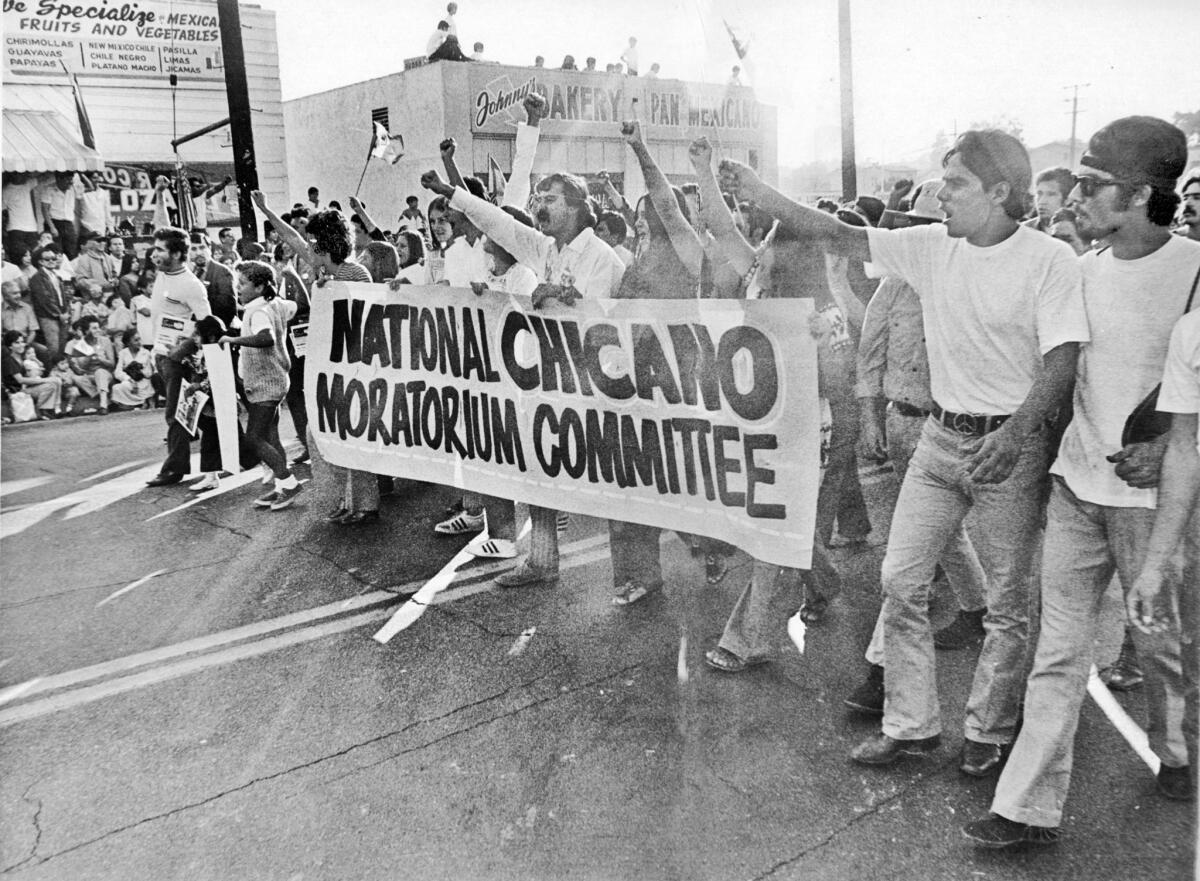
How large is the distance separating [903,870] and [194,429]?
21.1ft

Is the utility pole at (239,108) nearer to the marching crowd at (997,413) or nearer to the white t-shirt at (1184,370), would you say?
the marching crowd at (997,413)

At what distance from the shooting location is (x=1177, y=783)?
298 centimetres

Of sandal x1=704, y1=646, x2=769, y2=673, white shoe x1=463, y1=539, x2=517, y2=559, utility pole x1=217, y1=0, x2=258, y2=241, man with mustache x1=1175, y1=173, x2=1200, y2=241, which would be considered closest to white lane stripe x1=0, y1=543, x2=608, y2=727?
white shoe x1=463, y1=539, x2=517, y2=559

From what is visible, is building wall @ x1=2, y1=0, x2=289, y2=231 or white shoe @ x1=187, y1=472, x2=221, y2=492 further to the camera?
building wall @ x1=2, y1=0, x2=289, y2=231

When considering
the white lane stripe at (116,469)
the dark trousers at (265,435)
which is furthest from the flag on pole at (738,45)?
the white lane stripe at (116,469)

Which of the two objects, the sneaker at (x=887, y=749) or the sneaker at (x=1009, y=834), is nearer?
the sneaker at (x=1009, y=834)

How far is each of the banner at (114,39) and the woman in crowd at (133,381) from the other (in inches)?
346

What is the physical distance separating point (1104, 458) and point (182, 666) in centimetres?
373

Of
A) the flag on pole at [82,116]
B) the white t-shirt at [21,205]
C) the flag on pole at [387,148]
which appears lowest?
the flag on pole at [387,148]

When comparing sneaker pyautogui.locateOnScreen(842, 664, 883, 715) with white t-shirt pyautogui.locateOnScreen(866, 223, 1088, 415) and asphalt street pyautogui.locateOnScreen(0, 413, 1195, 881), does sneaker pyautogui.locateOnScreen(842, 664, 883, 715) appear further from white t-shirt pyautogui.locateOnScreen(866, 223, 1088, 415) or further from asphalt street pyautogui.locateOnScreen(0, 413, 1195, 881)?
white t-shirt pyautogui.locateOnScreen(866, 223, 1088, 415)

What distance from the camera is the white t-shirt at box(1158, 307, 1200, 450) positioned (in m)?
2.43

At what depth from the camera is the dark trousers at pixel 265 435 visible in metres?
6.81

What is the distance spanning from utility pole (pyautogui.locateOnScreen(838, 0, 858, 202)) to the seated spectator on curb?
10401 millimetres

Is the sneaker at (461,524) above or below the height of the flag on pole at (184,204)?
below
